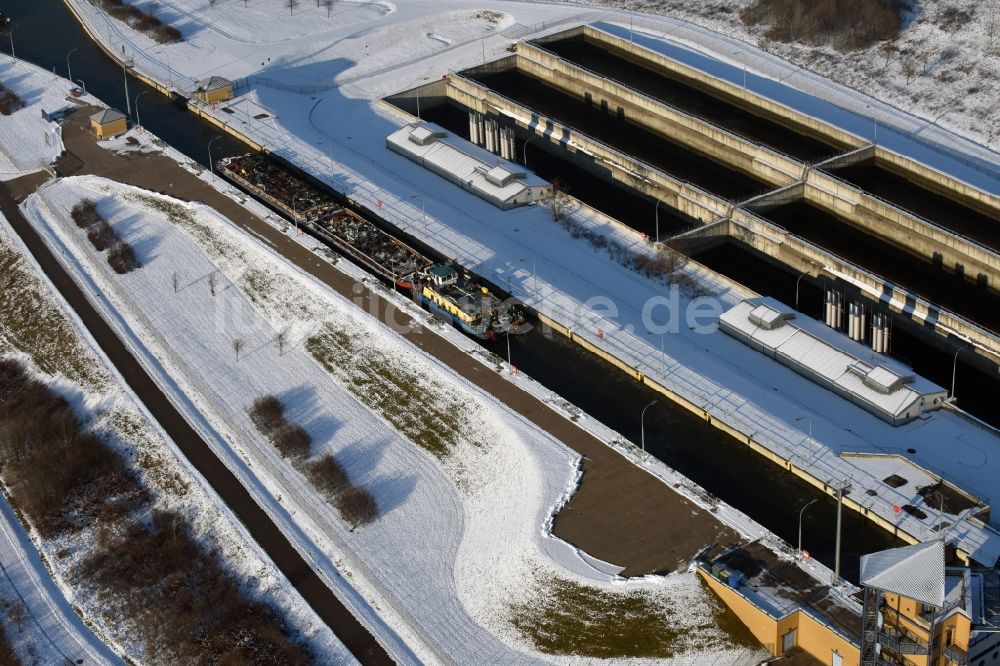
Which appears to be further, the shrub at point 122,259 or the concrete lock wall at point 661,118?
the concrete lock wall at point 661,118

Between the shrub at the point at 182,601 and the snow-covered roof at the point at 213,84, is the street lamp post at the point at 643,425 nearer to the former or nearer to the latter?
the shrub at the point at 182,601

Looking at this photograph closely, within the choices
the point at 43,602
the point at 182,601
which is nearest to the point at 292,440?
the point at 182,601

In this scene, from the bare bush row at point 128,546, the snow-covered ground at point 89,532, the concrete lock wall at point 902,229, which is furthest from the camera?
the concrete lock wall at point 902,229

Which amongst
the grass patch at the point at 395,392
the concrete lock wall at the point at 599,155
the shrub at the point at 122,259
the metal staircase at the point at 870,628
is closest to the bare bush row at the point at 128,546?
the grass patch at the point at 395,392

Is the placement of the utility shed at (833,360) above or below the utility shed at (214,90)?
below

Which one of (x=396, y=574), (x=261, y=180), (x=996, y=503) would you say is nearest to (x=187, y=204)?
(x=261, y=180)

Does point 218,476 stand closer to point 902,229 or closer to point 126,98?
point 902,229

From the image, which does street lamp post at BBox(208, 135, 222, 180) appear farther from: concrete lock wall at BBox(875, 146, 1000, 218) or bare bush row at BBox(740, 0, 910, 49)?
concrete lock wall at BBox(875, 146, 1000, 218)
